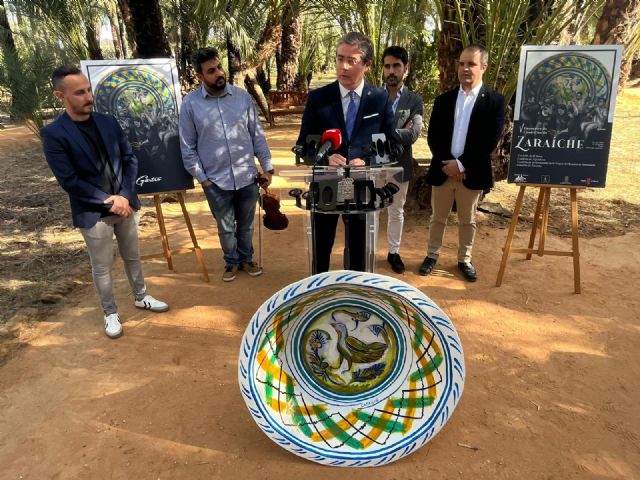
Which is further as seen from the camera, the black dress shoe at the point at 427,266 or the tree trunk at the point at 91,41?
the tree trunk at the point at 91,41

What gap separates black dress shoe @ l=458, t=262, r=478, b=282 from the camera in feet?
13.6

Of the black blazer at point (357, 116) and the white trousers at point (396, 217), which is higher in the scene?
the black blazer at point (357, 116)

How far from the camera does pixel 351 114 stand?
3.07 m

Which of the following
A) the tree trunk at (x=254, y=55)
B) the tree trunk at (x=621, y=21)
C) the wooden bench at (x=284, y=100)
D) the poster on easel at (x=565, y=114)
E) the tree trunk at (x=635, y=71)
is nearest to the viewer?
the poster on easel at (x=565, y=114)

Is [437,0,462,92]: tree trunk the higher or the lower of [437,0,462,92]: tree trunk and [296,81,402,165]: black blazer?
the higher

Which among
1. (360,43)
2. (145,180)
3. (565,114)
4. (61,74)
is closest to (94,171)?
(61,74)

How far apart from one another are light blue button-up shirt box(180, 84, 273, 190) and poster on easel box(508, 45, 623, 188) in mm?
2128

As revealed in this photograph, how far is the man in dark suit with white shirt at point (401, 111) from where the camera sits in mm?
3764

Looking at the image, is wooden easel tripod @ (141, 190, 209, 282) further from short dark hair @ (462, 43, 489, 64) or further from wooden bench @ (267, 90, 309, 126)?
wooden bench @ (267, 90, 309, 126)

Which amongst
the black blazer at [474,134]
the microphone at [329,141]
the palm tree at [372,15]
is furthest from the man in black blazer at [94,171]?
the palm tree at [372,15]

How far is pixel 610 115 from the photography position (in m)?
3.54

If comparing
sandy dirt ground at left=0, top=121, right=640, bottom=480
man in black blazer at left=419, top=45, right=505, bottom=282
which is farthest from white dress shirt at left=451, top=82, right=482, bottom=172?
sandy dirt ground at left=0, top=121, right=640, bottom=480

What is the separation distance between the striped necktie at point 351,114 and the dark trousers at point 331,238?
573 millimetres

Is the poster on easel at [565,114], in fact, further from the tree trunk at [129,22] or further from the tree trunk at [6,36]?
the tree trunk at [6,36]
